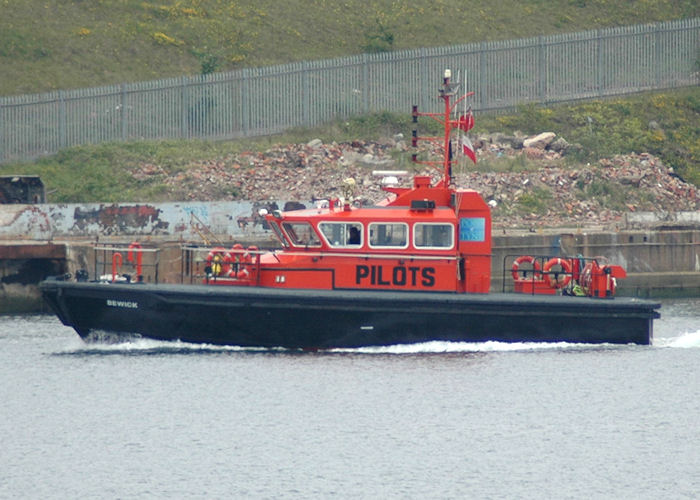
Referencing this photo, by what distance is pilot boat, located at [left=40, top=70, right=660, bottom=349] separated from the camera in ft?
67.9

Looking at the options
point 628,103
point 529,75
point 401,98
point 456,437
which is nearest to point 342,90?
point 401,98

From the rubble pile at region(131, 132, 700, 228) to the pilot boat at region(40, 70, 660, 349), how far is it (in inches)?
356

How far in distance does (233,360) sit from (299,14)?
70.5ft

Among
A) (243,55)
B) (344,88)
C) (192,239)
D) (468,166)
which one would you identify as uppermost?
(243,55)

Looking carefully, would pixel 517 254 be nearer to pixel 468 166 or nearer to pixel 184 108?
pixel 468 166

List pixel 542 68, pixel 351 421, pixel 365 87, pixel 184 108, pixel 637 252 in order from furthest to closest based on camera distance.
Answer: pixel 542 68
pixel 365 87
pixel 184 108
pixel 637 252
pixel 351 421

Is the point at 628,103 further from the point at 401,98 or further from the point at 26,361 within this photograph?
the point at 26,361

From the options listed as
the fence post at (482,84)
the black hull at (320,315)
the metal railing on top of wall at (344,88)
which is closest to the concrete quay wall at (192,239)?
the black hull at (320,315)

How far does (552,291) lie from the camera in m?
22.2

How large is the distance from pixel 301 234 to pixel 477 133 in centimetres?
1444

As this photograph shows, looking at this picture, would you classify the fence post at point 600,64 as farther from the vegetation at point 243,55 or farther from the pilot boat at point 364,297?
the pilot boat at point 364,297

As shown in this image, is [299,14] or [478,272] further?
[299,14]

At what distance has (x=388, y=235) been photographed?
68.7ft

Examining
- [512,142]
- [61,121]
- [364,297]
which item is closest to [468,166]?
[512,142]
